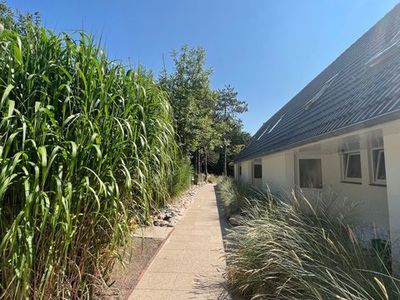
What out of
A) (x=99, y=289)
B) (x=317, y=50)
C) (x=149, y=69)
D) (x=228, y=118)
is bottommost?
(x=99, y=289)

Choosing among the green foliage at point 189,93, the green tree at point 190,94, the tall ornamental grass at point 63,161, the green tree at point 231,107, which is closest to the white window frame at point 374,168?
the tall ornamental grass at point 63,161

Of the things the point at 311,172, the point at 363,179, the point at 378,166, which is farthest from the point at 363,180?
the point at 311,172

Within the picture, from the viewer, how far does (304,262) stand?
2.98 metres

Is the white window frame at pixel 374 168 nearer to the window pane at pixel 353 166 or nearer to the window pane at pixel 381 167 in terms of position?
the window pane at pixel 381 167

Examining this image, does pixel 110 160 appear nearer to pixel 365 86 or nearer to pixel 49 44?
pixel 49 44

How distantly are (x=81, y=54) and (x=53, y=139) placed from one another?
3.11 feet

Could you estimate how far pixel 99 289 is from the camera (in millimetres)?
3420

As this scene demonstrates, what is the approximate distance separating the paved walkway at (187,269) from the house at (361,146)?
2315 millimetres

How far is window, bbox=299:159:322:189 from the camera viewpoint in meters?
9.37

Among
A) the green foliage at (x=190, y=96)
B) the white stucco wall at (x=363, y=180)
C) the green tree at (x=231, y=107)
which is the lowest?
the white stucco wall at (x=363, y=180)

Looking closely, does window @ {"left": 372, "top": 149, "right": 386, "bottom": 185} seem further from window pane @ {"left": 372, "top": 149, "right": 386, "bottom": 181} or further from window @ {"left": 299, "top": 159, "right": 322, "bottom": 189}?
window @ {"left": 299, "top": 159, "right": 322, "bottom": 189}

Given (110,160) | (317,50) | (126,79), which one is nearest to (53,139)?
(110,160)

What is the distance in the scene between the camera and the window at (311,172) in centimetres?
937

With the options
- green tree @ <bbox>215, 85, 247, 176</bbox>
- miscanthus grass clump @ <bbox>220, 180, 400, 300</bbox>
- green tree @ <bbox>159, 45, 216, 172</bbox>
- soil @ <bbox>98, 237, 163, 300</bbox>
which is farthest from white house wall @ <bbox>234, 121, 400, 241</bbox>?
green tree @ <bbox>215, 85, 247, 176</bbox>
